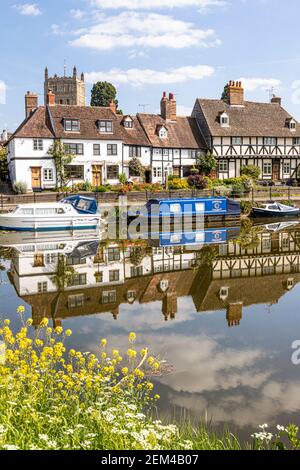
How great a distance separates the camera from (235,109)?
51.0 metres

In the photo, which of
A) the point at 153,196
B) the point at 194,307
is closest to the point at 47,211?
the point at 153,196

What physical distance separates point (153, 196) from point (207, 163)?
35.3ft

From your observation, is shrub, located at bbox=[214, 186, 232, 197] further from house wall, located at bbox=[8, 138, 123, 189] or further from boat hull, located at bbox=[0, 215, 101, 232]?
boat hull, located at bbox=[0, 215, 101, 232]

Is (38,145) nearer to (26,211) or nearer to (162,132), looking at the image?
(26,211)

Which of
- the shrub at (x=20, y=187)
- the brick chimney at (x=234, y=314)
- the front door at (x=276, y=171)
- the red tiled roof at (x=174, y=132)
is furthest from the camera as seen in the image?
the front door at (x=276, y=171)

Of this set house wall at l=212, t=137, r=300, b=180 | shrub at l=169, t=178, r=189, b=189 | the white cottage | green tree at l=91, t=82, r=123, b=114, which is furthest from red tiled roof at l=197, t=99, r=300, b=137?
green tree at l=91, t=82, r=123, b=114

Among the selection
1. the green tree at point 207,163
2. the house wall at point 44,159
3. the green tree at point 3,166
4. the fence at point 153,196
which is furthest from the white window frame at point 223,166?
the green tree at point 3,166

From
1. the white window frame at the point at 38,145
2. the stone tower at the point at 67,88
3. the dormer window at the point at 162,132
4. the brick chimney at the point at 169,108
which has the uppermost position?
the stone tower at the point at 67,88

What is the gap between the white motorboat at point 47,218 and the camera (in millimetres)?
30188

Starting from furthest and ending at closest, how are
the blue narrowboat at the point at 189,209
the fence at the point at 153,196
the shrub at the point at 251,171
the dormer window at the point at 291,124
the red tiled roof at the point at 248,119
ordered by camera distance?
1. the dormer window at the point at 291,124
2. the red tiled roof at the point at 248,119
3. the shrub at the point at 251,171
4. the fence at the point at 153,196
5. the blue narrowboat at the point at 189,209

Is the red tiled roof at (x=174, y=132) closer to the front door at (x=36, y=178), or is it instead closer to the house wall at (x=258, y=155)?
the house wall at (x=258, y=155)

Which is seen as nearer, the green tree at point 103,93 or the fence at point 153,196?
the fence at point 153,196

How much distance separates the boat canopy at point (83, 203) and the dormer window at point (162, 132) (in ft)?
56.5

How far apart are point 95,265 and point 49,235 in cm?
1059
